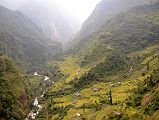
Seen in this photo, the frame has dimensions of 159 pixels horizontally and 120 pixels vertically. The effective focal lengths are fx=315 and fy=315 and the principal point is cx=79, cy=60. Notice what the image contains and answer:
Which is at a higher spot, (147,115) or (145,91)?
(145,91)

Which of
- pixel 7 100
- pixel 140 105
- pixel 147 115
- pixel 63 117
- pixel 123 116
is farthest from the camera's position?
pixel 7 100

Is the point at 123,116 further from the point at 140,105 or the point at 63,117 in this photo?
the point at 63,117

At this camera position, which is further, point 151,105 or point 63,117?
point 63,117

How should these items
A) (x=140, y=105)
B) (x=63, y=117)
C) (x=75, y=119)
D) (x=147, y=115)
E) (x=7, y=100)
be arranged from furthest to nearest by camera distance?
(x=7, y=100), (x=63, y=117), (x=75, y=119), (x=140, y=105), (x=147, y=115)

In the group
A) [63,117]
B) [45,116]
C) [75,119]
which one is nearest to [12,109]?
[45,116]

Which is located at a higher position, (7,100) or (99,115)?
(7,100)

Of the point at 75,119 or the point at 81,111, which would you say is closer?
the point at 75,119

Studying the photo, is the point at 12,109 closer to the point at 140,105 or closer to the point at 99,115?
the point at 99,115

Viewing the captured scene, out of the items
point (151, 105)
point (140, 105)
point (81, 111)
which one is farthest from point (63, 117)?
point (151, 105)

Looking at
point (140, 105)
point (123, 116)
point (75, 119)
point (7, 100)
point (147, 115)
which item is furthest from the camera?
point (7, 100)
